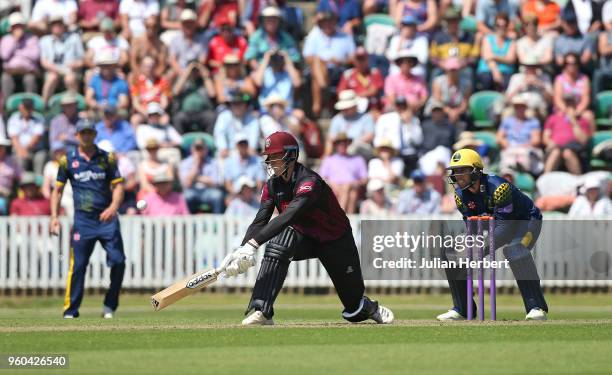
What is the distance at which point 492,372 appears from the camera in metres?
10.2

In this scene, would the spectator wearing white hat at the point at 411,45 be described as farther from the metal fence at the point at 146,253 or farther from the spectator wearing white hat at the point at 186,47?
the metal fence at the point at 146,253

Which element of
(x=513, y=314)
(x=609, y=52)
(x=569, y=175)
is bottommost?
(x=513, y=314)

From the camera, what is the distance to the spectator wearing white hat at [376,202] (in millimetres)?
22156

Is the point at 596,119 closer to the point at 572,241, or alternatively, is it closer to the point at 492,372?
the point at 572,241

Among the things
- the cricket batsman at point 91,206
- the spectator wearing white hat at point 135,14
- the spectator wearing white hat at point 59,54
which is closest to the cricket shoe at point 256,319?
A: the cricket batsman at point 91,206

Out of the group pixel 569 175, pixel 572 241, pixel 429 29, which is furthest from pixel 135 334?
pixel 429 29

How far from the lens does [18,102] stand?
24.6 m

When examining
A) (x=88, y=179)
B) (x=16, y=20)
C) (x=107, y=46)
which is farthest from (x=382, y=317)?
(x=16, y=20)

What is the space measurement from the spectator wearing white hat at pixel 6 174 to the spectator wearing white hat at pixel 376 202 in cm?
605

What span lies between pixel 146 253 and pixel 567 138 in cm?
738

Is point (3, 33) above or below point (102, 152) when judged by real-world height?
above

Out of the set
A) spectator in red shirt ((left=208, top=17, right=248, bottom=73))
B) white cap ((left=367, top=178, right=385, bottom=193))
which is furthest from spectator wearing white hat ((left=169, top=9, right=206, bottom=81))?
white cap ((left=367, top=178, right=385, bottom=193))

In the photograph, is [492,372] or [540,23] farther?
[540,23]

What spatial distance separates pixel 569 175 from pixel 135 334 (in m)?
11.5
